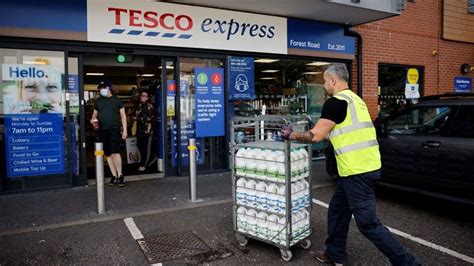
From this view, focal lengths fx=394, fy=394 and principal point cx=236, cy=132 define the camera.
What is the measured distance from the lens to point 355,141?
3436 millimetres

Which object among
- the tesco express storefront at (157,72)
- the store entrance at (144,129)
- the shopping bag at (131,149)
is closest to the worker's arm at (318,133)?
the tesco express storefront at (157,72)

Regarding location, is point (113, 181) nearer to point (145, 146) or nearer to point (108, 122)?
point (108, 122)

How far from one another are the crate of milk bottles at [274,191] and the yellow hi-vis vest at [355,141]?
20.3 inches

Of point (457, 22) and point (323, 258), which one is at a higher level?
point (457, 22)

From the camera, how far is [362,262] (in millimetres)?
3914

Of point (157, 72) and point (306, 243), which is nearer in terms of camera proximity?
point (306, 243)

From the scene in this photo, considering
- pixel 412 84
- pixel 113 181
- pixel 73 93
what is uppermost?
pixel 412 84

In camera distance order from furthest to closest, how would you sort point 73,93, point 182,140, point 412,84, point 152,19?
point 412,84 → point 182,140 → point 152,19 → point 73,93

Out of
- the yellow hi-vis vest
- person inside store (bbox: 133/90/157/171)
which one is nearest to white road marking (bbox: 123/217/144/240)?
the yellow hi-vis vest

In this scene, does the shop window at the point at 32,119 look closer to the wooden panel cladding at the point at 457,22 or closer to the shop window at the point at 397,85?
the shop window at the point at 397,85

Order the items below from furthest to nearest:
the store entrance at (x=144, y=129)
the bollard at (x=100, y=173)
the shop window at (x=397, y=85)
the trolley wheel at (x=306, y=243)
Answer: the shop window at (x=397, y=85) → the store entrance at (x=144, y=129) → the bollard at (x=100, y=173) → the trolley wheel at (x=306, y=243)

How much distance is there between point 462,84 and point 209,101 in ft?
29.0

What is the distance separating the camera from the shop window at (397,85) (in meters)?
10.9

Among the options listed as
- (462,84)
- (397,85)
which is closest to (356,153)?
(397,85)
